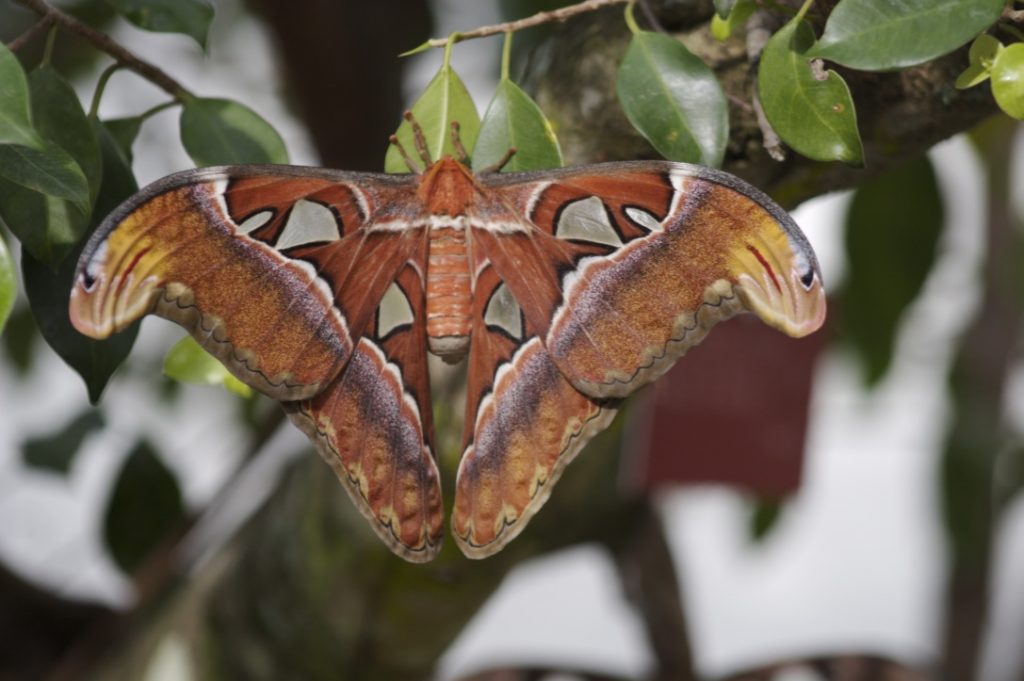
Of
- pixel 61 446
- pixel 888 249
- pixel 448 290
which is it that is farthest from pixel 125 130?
pixel 888 249

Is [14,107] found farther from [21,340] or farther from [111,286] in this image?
[21,340]

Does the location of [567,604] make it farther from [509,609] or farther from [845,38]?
[845,38]

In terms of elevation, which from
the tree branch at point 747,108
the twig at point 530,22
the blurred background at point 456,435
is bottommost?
the blurred background at point 456,435

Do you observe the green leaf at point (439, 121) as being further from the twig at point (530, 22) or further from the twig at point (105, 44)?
the twig at point (105, 44)

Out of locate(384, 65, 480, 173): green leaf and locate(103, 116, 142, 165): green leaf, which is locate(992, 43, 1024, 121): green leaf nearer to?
locate(384, 65, 480, 173): green leaf

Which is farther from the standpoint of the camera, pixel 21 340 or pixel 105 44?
pixel 21 340

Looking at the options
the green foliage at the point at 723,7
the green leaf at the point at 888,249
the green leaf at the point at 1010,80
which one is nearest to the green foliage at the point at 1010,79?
the green leaf at the point at 1010,80
